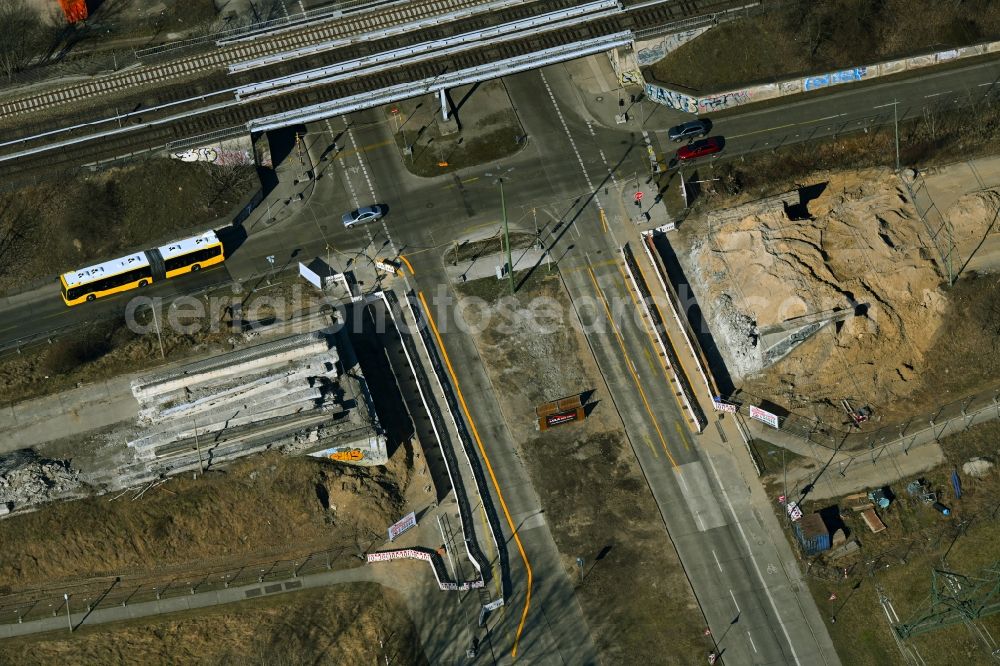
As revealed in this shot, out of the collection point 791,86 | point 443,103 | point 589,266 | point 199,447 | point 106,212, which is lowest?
point 589,266

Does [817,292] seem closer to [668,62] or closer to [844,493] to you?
[844,493]

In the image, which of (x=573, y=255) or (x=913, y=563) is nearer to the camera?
(x=913, y=563)

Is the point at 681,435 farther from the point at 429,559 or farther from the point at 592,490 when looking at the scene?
the point at 429,559

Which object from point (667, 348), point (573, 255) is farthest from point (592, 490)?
point (573, 255)

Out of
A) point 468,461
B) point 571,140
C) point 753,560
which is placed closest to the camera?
point 753,560

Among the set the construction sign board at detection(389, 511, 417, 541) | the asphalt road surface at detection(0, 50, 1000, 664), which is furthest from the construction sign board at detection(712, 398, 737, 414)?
the construction sign board at detection(389, 511, 417, 541)

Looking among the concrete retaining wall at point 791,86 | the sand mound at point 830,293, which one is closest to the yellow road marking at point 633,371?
the sand mound at point 830,293

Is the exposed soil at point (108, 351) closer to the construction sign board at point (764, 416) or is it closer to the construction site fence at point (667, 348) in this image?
the construction site fence at point (667, 348)
